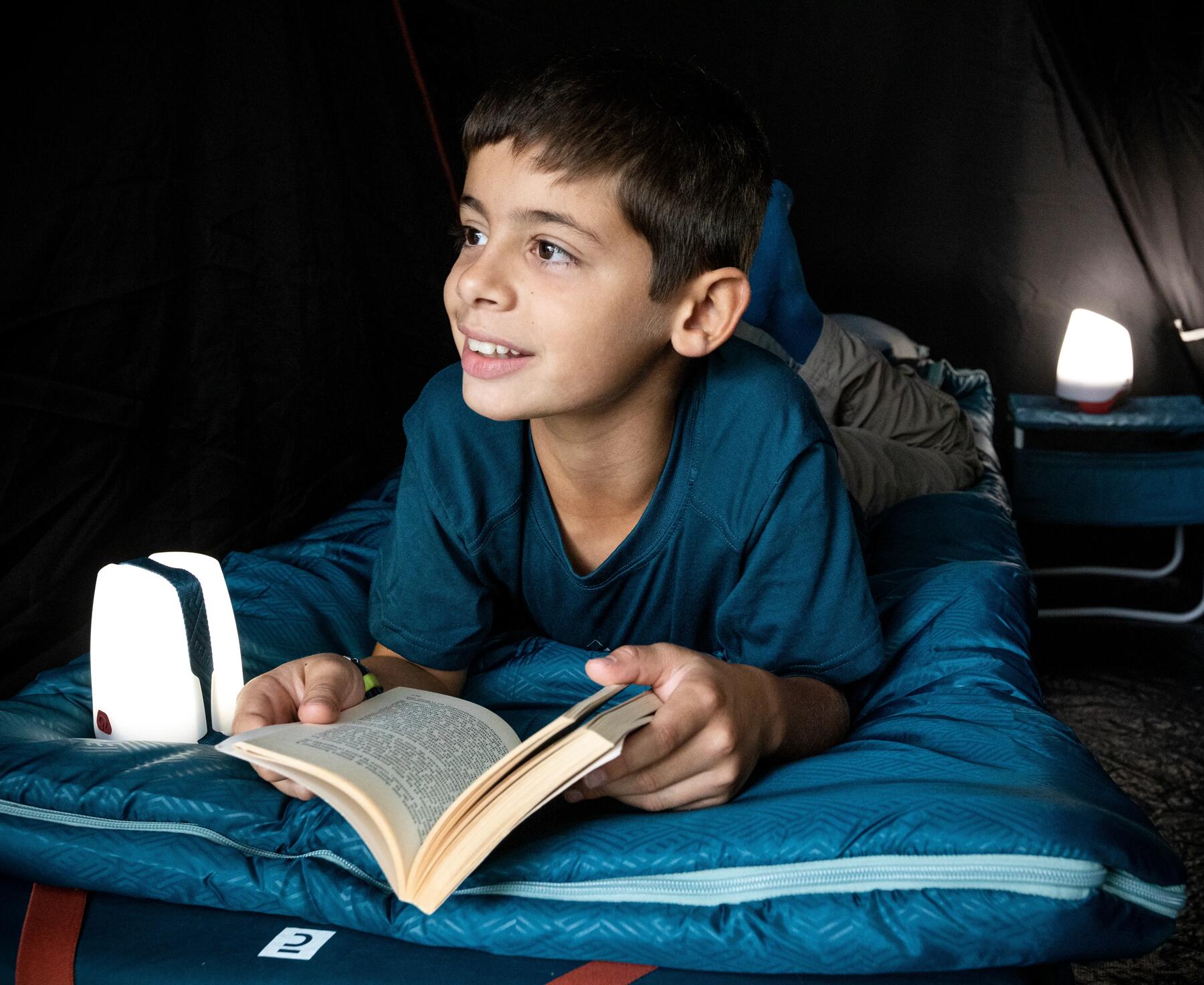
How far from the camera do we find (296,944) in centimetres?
80

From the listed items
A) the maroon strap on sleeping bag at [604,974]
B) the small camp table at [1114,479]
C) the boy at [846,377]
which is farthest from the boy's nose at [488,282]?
the small camp table at [1114,479]

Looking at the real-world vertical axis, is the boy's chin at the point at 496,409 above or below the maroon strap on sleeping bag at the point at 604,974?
above

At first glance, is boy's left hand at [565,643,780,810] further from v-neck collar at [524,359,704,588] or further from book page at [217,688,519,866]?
v-neck collar at [524,359,704,588]

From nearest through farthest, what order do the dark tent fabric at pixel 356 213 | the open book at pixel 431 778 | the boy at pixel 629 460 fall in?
the open book at pixel 431 778, the boy at pixel 629 460, the dark tent fabric at pixel 356 213

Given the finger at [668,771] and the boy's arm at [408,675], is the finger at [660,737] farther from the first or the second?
the boy's arm at [408,675]

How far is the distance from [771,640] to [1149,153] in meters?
2.06

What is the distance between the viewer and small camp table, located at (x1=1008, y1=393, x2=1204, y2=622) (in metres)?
2.26

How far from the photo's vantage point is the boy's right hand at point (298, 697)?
0.83 metres

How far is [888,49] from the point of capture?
2.61 meters

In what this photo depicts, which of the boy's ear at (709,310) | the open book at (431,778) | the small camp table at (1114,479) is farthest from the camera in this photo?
the small camp table at (1114,479)

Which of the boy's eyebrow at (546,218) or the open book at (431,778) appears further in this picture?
the boy's eyebrow at (546,218)

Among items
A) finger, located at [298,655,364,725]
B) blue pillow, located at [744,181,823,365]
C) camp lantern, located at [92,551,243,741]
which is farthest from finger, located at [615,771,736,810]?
blue pillow, located at [744,181,823,365]

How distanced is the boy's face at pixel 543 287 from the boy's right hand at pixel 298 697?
0.26 metres

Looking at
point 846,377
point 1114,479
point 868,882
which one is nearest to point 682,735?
point 868,882
